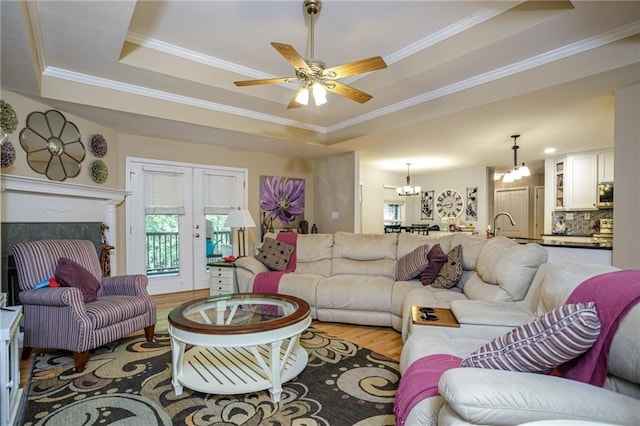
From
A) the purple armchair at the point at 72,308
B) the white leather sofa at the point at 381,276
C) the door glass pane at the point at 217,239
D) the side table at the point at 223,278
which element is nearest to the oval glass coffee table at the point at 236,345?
the purple armchair at the point at 72,308

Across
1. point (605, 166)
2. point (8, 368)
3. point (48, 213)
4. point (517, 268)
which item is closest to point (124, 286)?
point (8, 368)

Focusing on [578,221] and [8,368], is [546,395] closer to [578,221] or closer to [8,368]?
[8,368]

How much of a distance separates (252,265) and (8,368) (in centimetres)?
245

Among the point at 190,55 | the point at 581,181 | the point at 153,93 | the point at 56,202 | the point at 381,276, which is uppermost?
the point at 190,55

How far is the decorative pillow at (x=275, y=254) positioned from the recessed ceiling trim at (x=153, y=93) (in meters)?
1.86

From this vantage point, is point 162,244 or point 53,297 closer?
point 53,297

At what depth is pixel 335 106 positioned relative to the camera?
15.3ft

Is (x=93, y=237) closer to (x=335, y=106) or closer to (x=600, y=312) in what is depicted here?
→ (x=335, y=106)

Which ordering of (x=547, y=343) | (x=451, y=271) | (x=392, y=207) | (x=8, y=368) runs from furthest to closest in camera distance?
1. (x=392, y=207)
2. (x=451, y=271)
3. (x=8, y=368)
4. (x=547, y=343)

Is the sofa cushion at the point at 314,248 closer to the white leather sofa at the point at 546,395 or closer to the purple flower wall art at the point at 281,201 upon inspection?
the purple flower wall art at the point at 281,201

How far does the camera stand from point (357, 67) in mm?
2498

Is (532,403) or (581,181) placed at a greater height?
(581,181)

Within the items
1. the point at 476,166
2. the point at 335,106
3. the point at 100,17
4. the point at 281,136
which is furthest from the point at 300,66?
A: the point at 476,166

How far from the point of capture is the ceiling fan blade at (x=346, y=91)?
284 cm
